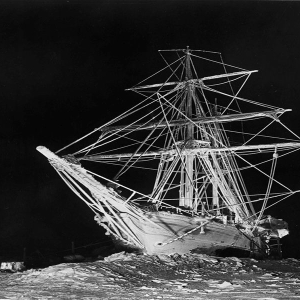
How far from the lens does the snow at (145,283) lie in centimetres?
677

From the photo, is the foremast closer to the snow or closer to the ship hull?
the ship hull

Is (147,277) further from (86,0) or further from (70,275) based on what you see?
(86,0)

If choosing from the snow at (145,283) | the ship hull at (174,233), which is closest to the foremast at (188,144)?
the ship hull at (174,233)

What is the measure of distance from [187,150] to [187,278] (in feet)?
40.8

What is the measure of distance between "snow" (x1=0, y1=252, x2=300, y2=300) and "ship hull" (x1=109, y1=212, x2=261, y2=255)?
13.3 ft

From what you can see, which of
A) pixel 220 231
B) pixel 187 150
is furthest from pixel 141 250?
pixel 187 150

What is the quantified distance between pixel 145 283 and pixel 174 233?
7.71 m

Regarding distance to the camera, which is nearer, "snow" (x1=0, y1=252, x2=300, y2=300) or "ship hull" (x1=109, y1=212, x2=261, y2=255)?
"snow" (x1=0, y1=252, x2=300, y2=300)

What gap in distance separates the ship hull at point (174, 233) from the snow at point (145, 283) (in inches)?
160

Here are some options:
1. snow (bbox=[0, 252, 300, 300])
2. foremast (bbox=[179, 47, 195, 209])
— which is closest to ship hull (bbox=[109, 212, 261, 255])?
foremast (bbox=[179, 47, 195, 209])

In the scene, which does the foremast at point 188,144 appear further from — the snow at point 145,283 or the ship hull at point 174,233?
the snow at point 145,283

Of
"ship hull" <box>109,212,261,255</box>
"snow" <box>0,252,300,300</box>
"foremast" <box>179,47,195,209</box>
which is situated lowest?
"snow" <box>0,252,300,300</box>

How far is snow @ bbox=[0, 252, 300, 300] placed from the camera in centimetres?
677

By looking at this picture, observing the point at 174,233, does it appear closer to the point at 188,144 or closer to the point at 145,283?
the point at 188,144
